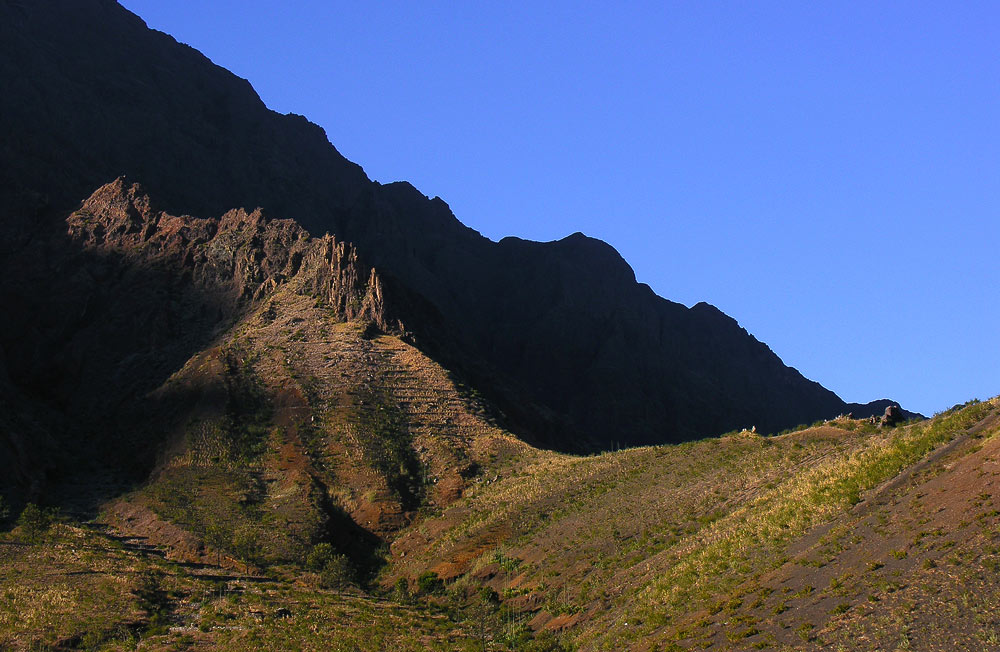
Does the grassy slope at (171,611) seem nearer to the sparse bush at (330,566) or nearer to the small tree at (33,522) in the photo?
the small tree at (33,522)

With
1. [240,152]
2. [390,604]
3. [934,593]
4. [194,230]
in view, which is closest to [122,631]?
[390,604]

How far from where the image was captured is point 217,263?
113m

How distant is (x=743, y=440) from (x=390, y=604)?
2703cm

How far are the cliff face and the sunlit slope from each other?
26415mm

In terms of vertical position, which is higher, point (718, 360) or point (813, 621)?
point (718, 360)

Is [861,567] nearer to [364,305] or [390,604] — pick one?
[390,604]

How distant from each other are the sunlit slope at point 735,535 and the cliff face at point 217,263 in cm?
2641

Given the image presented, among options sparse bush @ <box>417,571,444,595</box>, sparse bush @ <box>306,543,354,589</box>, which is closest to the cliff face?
sparse bush @ <box>306,543,354,589</box>

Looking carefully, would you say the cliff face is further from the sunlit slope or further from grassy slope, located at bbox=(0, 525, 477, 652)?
grassy slope, located at bbox=(0, 525, 477, 652)

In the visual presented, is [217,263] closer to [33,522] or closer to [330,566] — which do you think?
[33,522]

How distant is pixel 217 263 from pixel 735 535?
7269 centimetres

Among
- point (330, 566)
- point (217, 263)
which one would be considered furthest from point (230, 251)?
point (330, 566)

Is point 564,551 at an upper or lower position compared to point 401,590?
upper

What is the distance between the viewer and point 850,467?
189ft
